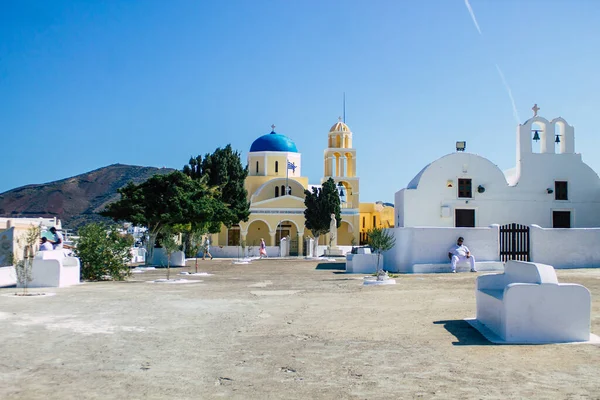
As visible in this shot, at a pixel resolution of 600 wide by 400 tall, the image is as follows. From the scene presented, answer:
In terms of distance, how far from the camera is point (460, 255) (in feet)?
76.5

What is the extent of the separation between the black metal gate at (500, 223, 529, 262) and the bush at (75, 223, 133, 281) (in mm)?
14355

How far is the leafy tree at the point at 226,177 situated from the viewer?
4764 centimetres

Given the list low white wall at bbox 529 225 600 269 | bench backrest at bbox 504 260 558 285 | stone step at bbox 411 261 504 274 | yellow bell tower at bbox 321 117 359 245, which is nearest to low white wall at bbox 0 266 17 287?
stone step at bbox 411 261 504 274

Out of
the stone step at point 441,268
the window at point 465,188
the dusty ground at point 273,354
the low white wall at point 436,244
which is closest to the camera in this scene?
the dusty ground at point 273,354

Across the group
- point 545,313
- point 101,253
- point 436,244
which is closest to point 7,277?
point 101,253

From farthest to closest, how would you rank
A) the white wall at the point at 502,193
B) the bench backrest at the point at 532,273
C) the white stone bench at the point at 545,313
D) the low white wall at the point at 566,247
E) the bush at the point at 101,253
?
1. the white wall at the point at 502,193
2. the low white wall at the point at 566,247
3. the bush at the point at 101,253
4. the bench backrest at the point at 532,273
5. the white stone bench at the point at 545,313

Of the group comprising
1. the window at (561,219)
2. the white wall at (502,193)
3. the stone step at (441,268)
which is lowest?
the stone step at (441,268)

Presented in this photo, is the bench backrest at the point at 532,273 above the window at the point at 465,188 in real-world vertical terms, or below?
below

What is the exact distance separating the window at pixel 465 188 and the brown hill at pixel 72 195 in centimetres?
8816

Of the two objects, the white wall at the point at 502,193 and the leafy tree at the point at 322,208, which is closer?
the white wall at the point at 502,193

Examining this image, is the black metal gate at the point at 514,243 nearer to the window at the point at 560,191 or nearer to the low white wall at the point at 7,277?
the window at the point at 560,191

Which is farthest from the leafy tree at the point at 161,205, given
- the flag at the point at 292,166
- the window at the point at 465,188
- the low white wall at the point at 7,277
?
the flag at the point at 292,166

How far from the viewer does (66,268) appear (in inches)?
737

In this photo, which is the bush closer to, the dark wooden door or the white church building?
the white church building
